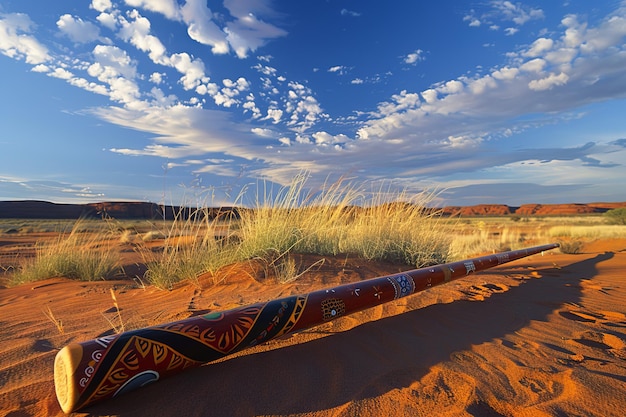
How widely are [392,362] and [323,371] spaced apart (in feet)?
1.25

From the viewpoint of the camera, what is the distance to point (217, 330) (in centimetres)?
155

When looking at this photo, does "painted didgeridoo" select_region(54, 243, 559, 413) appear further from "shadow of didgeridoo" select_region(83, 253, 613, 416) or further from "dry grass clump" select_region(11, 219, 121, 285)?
"dry grass clump" select_region(11, 219, 121, 285)

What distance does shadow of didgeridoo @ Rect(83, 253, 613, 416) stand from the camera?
137 cm

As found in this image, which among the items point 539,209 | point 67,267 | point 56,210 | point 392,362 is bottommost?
point 67,267

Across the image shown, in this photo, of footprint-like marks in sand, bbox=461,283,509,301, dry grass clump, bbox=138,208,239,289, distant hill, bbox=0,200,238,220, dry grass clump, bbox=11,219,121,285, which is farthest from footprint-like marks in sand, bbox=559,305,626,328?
distant hill, bbox=0,200,238,220

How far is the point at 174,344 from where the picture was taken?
144 centimetres

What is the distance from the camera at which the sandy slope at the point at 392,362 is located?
140cm

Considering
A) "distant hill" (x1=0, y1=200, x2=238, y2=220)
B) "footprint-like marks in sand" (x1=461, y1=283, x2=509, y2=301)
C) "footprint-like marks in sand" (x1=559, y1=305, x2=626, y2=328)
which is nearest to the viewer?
"footprint-like marks in sand" (x1=559, y1=305, x2=626, y2=328)

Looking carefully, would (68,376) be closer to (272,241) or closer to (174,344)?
(174,344)

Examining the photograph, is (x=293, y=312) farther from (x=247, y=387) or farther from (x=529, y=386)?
(x=529, y=386)

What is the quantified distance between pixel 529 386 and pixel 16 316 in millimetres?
4102

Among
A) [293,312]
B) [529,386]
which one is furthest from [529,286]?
[293,312]

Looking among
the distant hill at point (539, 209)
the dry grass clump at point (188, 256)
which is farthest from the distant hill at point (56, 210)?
the distant hill at point (539, 209)

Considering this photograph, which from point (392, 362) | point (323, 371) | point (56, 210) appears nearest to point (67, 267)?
point (323, 371)
